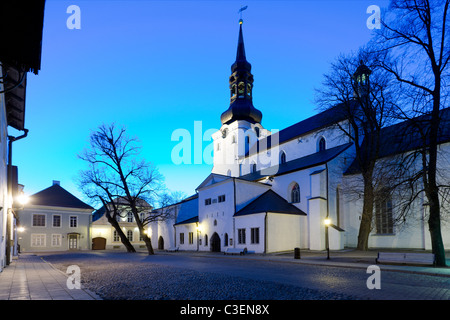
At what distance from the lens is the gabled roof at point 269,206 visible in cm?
2978

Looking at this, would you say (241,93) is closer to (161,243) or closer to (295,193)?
(295,193)

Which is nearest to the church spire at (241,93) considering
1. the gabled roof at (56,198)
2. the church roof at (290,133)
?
the church roof at (290,133)

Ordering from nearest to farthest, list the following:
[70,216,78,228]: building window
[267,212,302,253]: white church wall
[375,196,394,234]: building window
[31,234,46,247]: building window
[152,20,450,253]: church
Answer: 1. [375,196,394,234]: building window
2. [152,20,450,253]: church
3. [267,212,302,253]: white church wall
4. [31,234,46,247]: building window
5. [70,216,78,228]: building window

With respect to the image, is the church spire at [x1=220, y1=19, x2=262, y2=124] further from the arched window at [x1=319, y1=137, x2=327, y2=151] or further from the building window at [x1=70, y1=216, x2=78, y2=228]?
the building window at [x1=70, y1=216, x2=78, y2=228]

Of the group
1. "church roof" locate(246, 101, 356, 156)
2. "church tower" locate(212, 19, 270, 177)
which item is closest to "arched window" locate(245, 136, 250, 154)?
"church tower" locate(212, 19, 270, 177)

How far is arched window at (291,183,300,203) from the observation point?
1267 inches

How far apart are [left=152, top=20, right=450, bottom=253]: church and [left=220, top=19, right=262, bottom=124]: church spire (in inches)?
229

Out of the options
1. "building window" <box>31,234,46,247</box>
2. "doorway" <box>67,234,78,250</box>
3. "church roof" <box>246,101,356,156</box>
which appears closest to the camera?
"church roof" <box>246,101,356,156</box>

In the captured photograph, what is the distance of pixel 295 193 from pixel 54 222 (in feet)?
113

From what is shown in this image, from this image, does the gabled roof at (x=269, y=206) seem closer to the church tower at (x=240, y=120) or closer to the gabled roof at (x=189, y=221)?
the gabled roof at (x=189, y=221)

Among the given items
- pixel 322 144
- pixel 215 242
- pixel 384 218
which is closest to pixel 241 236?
pixel 215 242

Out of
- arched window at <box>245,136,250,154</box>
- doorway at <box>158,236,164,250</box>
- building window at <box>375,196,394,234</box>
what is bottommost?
doorway at <box>158,236,164,250</box>
